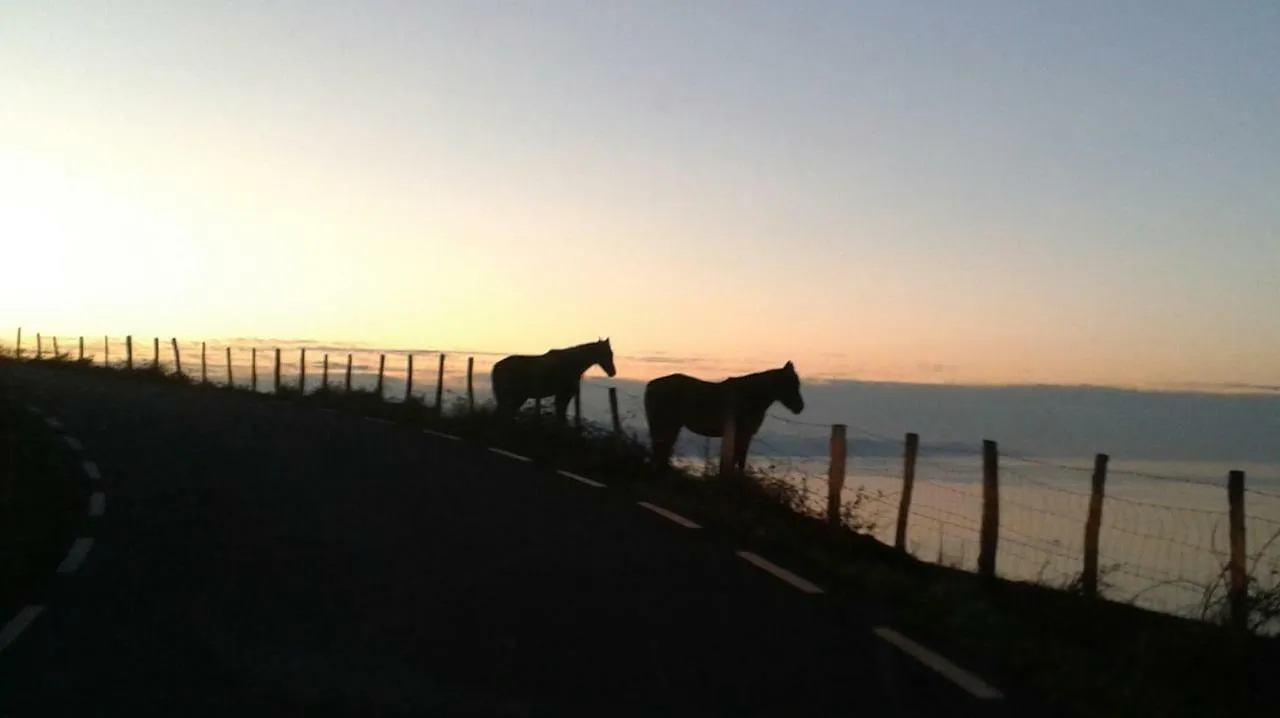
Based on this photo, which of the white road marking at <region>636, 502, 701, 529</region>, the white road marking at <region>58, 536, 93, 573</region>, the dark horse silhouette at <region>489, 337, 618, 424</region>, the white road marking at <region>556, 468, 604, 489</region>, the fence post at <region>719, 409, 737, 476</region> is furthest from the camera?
the dark horse silhouette at <region>489, 337, 618, 424</region>

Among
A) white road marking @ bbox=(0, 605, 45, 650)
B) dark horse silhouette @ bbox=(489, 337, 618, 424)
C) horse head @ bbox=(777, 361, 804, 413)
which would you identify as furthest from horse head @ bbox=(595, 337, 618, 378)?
white road marking @ bbox=(0, 605, 45, 650)

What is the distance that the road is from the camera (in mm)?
7180

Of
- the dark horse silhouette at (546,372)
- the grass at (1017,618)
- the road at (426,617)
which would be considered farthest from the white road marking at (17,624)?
the dark horse silhouette at (546,372)

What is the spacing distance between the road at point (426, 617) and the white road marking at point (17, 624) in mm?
81

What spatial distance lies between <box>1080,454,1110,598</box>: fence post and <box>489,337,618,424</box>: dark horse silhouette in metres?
17.4

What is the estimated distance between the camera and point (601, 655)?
808 cm

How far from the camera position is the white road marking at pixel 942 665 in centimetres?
753

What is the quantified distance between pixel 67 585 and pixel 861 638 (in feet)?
20.3

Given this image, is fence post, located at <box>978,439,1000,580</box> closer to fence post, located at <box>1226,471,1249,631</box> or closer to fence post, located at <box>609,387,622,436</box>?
fence post, located at <box>1226,471,1249,631</box>

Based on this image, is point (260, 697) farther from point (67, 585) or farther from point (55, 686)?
point (67, 585)

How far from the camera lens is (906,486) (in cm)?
1549

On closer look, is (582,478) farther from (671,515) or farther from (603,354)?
(603,354)

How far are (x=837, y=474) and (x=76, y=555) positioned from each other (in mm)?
8630

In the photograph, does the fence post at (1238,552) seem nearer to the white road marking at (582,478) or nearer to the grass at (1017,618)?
the grass at (1017,618)
